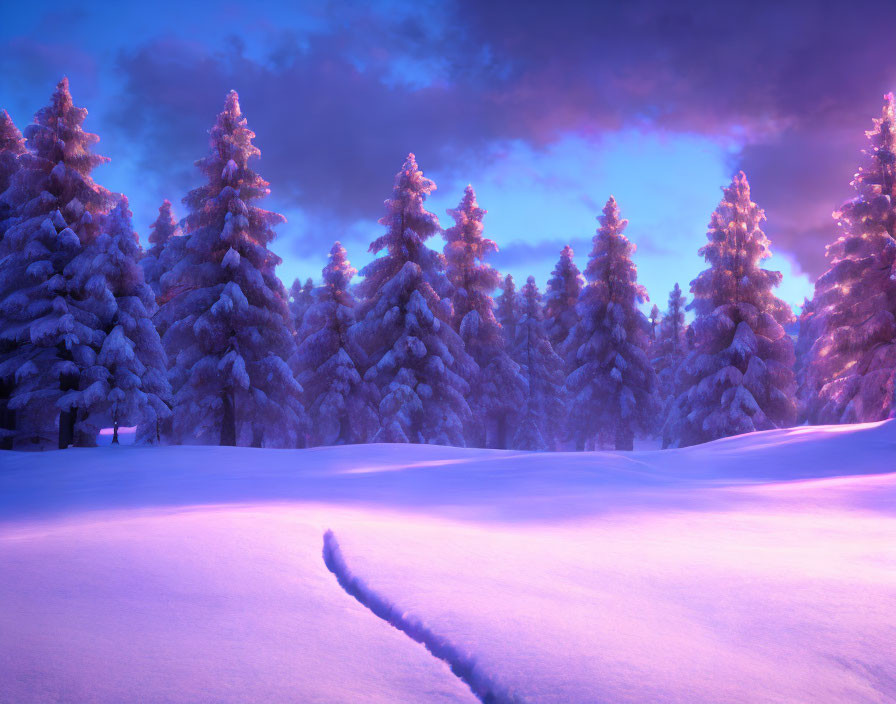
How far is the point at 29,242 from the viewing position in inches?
692

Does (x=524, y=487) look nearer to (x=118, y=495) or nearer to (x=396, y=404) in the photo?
(x=118, y=495)

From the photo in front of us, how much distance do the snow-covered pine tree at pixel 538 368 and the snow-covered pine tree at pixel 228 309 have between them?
1445cm

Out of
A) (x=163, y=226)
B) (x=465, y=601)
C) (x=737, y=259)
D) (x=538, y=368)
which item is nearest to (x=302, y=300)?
(x=163, y=226)

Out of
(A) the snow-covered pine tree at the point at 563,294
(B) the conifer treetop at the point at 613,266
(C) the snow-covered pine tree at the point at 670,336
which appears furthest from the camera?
(C) the snow-covered pine tree at the point at 670,336

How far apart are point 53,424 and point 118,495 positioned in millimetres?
17191

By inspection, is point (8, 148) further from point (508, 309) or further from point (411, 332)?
point (508, 309)

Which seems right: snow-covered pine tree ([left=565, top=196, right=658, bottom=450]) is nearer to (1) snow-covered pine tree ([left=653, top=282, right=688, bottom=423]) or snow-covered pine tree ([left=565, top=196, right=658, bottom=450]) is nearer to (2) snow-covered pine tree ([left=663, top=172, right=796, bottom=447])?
(2) snow-covered pine tree ([left=663, top=172, right=796, bottom=447])

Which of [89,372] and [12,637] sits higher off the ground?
[89,372]

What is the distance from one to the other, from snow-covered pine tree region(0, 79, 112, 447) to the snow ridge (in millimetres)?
17258

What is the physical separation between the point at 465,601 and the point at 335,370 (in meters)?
21.7

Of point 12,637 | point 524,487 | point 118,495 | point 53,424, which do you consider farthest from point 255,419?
point 12,637

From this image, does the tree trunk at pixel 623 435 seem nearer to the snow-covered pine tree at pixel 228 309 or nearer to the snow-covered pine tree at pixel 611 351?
the snow-covered pine tree at pixel 611 351

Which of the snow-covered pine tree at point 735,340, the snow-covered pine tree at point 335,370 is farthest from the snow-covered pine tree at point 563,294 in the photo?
the snow-covered pine tree at point 335,370

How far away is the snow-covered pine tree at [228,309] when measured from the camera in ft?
62.9
